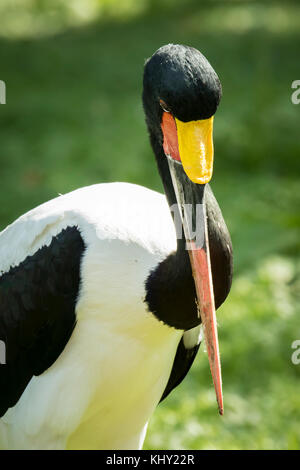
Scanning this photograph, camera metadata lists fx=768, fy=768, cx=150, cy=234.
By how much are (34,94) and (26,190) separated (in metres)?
2.12

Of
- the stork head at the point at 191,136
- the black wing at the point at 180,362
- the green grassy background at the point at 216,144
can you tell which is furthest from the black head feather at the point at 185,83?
the green grassy background at the point at 216,144

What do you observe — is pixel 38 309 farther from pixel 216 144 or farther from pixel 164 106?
pixel 216 144

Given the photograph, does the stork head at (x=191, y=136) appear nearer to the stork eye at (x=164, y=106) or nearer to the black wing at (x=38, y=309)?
the stork eye at (x=164, y=106)

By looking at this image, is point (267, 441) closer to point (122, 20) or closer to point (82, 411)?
point (82, 411)

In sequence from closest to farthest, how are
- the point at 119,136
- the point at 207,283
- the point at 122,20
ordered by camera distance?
the point at 207,283, the point at 119,136, the point at 122,20

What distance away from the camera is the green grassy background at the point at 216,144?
353 centimetres

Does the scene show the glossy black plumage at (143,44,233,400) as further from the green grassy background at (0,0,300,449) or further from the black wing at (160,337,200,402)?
the green grassy background at (0,0,300,449)

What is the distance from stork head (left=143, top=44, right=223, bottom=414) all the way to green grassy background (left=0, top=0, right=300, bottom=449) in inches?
53.4

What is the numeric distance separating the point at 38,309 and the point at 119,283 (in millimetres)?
292

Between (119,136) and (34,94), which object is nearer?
(119,136)

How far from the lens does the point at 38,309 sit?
2326 millimetres

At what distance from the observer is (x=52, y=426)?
2.41 metres

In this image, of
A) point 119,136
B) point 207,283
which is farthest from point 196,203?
point 119,136

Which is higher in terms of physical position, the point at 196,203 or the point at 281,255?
the point at 196,203
